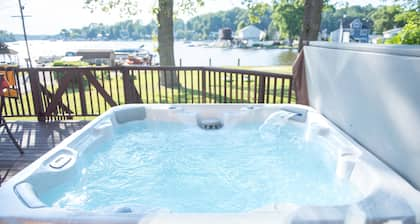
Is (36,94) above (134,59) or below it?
above

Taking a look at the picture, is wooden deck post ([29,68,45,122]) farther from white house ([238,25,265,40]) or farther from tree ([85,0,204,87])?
white house ([238,25,265,40])

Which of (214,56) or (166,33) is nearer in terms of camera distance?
(166,33)

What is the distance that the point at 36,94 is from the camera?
3.81m

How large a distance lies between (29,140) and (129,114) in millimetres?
1300

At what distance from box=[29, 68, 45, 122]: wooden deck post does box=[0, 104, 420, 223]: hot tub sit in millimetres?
1667

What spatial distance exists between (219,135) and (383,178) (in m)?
1.67

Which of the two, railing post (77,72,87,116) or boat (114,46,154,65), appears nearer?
railing post (77,72,87,116)

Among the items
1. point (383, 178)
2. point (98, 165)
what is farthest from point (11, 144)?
point (383, 178)

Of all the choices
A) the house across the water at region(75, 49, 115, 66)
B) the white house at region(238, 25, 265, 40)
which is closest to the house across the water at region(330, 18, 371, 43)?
the house across the water at region(75, 49, 115, 66)

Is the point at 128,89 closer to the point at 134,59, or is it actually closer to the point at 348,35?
the point at 348,35

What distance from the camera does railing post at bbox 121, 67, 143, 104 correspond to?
397 centimetres

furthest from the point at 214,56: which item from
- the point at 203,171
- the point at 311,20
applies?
the point at 203,171

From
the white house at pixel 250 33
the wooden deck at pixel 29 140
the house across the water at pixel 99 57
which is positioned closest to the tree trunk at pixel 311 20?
the wooden deck at pixel 29 140

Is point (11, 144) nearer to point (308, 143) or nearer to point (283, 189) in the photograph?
point (283, 189)
